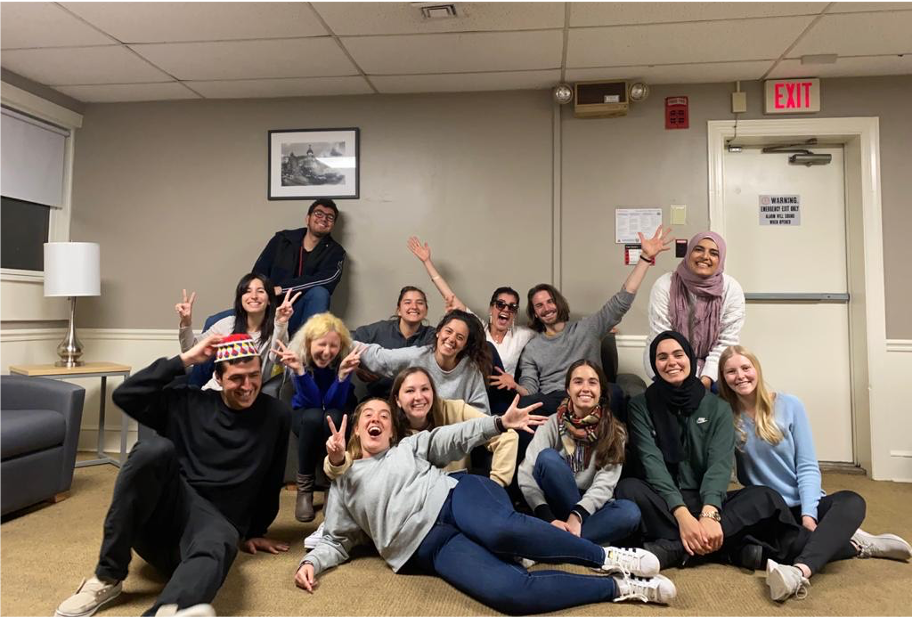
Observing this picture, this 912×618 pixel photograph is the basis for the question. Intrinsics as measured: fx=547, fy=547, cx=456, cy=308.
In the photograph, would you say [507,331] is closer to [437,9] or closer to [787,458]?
[787,458]

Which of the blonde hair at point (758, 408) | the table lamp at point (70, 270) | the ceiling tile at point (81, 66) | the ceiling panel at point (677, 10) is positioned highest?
the ceiling tile at point (81, 66)

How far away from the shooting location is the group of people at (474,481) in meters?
1.67

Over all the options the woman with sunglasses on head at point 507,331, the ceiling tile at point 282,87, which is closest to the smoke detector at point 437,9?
the ceiling tile at point 282,87

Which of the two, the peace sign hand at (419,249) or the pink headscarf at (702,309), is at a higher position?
the peace sign hand at (419,249)

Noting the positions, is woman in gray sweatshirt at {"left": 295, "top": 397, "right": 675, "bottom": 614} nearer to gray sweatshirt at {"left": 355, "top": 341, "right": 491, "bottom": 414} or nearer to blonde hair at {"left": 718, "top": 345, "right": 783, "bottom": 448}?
gray sweatshirt at {"left": 355, "top": 341, "right": 491, "bottom": 414}

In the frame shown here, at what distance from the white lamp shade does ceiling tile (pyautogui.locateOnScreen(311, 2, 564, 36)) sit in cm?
207

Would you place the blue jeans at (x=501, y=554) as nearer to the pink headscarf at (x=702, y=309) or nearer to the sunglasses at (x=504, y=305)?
the sunglasses at (x=504, y=305)

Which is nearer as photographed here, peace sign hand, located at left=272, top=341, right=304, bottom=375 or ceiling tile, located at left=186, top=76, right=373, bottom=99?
peace sign hand, located at left=272, top=341, right=304, bottom=375

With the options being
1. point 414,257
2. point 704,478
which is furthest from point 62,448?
point 704,478

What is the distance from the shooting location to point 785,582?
65.8 inches

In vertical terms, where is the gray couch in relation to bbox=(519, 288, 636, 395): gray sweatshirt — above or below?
below

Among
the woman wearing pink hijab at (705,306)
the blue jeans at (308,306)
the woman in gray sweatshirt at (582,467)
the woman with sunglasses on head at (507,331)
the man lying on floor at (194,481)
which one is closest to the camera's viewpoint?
the man lying on floor at (194,481)

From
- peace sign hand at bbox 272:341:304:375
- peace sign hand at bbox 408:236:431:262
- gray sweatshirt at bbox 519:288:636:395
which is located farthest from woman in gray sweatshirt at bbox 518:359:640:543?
peace sign hand at bbox 408:236:431:262

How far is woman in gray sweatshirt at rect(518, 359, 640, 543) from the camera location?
1.98 metres
